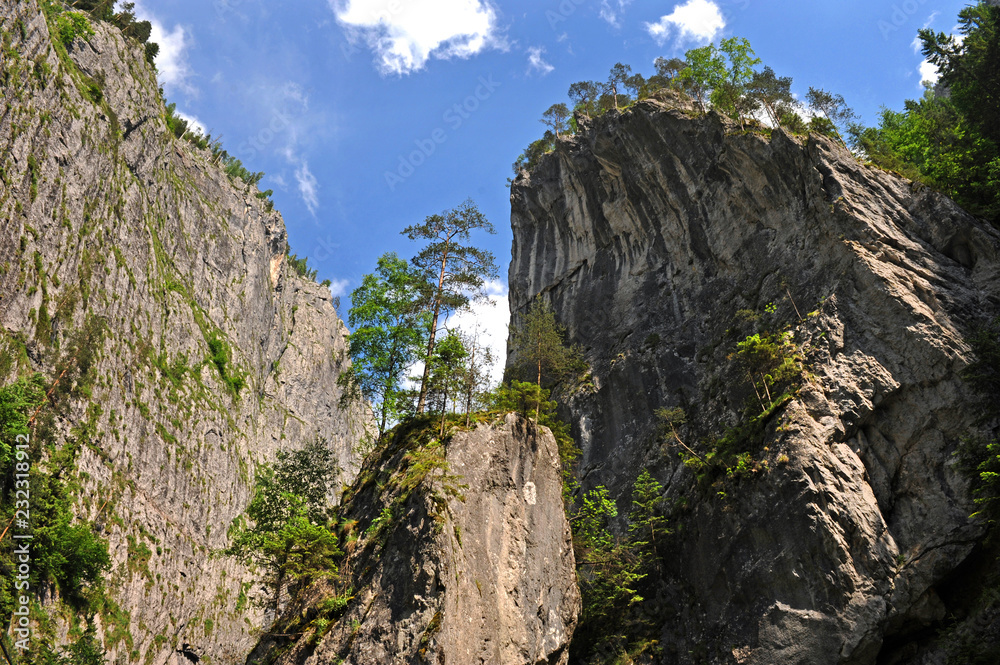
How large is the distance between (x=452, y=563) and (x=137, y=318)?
1159 inches

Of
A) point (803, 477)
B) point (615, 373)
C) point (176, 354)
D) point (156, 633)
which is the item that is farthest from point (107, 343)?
point (803, 477)

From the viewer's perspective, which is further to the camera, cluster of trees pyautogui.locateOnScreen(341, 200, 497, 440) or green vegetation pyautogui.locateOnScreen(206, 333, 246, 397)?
green vegetation pyautogui.locateOnScreen(206, 333, 246, 397)

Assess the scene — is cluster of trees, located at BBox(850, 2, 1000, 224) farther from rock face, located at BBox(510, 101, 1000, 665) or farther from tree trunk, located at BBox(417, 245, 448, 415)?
tree trunk, located at BBox(417, 245, 448, 415)

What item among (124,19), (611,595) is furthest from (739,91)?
(124,19)

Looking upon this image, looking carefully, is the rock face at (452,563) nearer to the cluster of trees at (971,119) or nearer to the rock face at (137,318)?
the rock face at (137,318)

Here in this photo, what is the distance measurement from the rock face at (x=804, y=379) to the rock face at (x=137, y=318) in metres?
16.2

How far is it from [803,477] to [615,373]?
42.1ft

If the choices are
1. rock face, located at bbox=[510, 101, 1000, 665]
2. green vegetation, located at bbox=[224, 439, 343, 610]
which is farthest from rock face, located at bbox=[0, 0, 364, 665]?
rock face, located at bbox=[510, 101, 1000, 665]

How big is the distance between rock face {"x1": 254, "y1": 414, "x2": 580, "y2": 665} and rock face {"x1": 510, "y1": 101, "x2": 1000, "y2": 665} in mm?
6177

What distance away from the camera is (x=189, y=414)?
38.3 metres

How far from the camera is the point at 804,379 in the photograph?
69.2 feet

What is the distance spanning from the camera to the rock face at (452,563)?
13.0m

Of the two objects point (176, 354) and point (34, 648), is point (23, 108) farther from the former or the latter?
point (34, 648)

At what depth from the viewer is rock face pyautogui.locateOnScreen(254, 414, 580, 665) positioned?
512 inches
